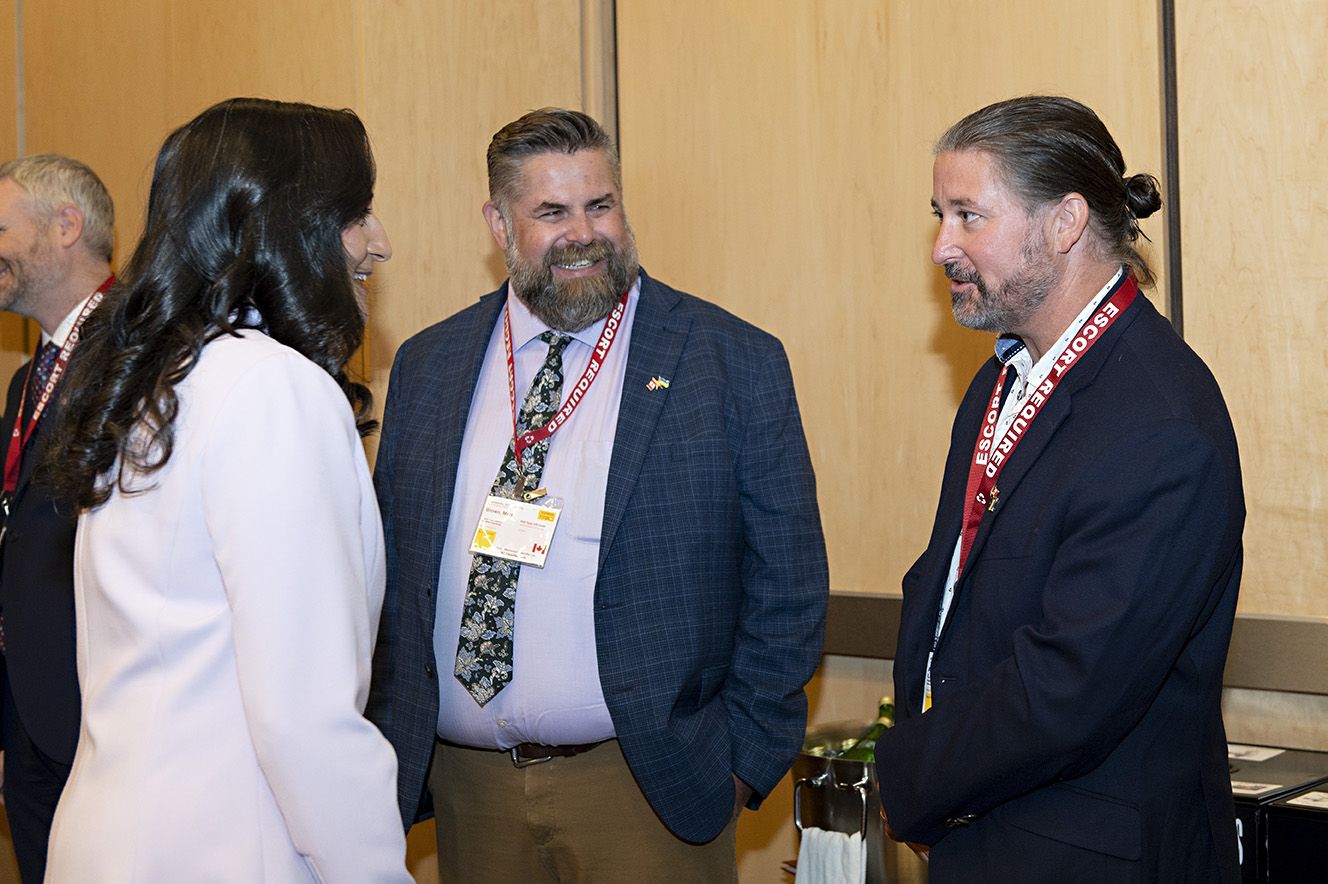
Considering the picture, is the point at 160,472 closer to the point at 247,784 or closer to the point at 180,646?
the point at 180,646

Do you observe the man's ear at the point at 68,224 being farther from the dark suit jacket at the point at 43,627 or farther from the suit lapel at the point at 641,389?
the suit lapel at the point at 641,389

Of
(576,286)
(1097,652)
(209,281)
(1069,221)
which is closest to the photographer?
(209,281)

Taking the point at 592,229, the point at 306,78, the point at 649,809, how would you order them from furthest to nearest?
the point at 306,78 → the point at 592,229 → the point at 649,809

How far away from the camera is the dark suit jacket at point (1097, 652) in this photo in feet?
5.37

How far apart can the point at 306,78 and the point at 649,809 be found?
7.51ft

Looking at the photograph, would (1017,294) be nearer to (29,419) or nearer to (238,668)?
(238,668)

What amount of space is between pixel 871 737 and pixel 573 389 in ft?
3.79

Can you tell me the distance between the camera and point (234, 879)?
4.25 feet

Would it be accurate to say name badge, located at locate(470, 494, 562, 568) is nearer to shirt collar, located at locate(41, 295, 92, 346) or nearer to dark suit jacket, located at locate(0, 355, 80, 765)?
dark suit jacket, located at locate(0, 355, 80, 765)

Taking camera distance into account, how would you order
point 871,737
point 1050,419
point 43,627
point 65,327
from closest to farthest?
point 1050,419
point 43,627
point 871,737
point 65,327

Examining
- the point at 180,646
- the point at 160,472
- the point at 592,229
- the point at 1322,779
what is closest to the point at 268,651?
the point at 180,646

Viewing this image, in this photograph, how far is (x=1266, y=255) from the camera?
103 inches

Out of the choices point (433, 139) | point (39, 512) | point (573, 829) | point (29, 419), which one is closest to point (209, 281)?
point (573, 829)

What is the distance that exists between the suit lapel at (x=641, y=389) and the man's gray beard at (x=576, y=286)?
6cm
